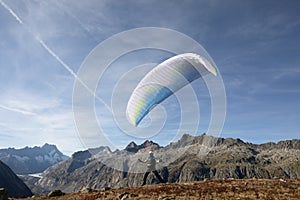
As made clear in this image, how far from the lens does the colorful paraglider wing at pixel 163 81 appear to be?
2984cm

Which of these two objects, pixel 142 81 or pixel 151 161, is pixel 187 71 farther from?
pixel 151 161

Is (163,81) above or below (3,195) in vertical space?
above

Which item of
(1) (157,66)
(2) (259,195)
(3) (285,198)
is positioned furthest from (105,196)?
(1) (157,66)

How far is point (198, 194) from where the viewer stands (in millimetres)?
20844

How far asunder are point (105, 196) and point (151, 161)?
8.46 m

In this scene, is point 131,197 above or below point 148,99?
below

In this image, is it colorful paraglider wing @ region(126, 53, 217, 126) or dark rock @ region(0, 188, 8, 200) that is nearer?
dark rock @ region(0, 188, 8, 200)

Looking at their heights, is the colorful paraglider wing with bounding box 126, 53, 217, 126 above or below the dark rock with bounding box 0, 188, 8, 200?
above

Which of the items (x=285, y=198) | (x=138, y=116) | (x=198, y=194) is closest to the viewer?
(x=285, y=198)

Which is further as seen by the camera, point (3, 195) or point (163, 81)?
point (163, 81)

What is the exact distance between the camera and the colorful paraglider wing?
29.8m

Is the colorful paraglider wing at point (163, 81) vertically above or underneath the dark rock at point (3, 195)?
above

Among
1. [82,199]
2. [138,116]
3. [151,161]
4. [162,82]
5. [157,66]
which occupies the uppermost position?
[157,66]

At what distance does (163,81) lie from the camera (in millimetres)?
30406
